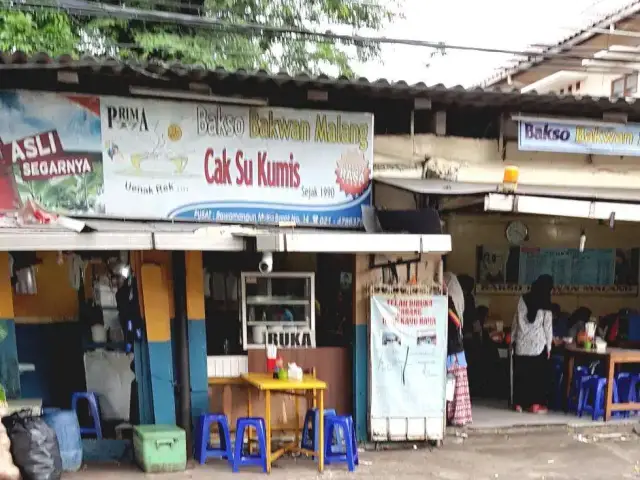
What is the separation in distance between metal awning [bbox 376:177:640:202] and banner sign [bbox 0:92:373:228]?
2.11 feet

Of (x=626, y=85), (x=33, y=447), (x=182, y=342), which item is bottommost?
(x=33, y=447)

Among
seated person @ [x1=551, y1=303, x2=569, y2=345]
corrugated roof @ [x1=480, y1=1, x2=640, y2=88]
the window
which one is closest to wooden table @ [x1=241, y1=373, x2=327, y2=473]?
seated person @ [x1=551, y1=303, x2=569, y2=345]

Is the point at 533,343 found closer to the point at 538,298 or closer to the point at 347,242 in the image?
the point at 538,298

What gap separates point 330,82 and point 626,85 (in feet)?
36.5

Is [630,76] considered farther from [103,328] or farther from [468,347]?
[103,328]

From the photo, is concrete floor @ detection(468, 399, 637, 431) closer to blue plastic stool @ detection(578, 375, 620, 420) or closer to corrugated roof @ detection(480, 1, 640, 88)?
blue plastic stool @ detection(578, 375, 620, 420)

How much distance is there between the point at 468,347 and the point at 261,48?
7.07 m

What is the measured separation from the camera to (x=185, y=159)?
7.33 m

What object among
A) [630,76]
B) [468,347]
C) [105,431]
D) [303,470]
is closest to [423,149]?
[468,347]

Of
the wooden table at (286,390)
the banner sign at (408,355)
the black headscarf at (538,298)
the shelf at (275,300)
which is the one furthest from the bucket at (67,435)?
the black headscarf at (538,298)

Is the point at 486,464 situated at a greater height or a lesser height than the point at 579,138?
lesser

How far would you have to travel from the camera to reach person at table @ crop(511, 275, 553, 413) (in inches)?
355

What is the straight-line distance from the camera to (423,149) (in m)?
8.28

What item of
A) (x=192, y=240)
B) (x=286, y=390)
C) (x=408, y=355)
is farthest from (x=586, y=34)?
(x=192, y=240)
